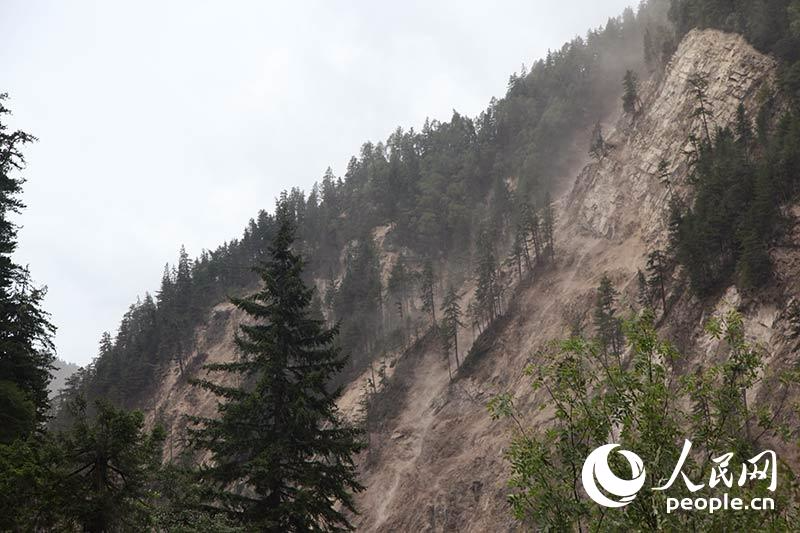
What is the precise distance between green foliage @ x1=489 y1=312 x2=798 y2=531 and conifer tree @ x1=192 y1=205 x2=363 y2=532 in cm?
818

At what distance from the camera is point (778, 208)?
44.0 m

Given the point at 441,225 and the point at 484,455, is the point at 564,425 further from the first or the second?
the point at 441,225

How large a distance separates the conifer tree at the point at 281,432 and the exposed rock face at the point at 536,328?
34.6 metres

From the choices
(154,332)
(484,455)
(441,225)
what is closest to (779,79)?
(484,455)

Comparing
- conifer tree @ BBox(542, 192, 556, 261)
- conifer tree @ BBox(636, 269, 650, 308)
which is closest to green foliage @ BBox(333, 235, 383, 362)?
conifer tree @ BBox(542, 192, 556, 261)

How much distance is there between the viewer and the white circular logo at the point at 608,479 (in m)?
7.41

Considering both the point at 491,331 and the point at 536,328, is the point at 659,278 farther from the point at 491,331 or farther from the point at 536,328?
the point at 491,331

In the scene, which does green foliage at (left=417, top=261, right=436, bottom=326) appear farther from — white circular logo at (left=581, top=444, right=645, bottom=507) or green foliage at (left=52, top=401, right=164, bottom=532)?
white circular logo at (left=581, top=444, right=645, bottom=507)

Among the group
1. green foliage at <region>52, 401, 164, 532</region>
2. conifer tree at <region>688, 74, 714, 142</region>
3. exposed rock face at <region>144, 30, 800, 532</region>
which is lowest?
exposed rock face at <region>144, 30, 800, 532</region>

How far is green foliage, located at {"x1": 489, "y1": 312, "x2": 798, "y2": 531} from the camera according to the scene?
23.9 feet

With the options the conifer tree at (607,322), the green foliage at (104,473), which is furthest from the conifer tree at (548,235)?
the green foliage at (104,473)

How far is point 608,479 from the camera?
300 inches

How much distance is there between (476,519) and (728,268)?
1187 inches

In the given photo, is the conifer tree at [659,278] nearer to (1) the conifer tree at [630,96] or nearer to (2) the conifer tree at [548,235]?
(2) the conifer tree at [548,235]
